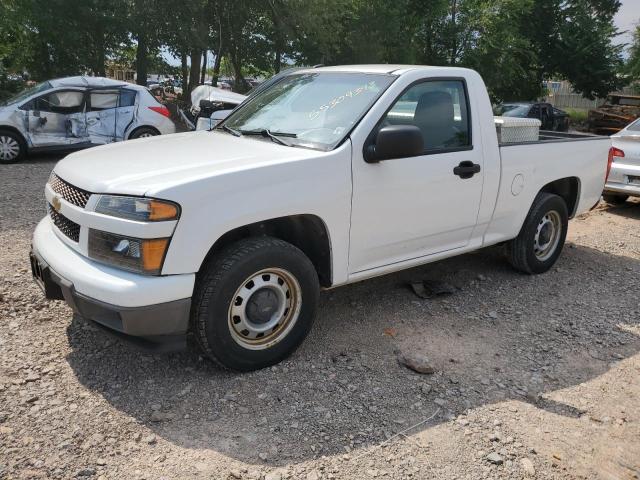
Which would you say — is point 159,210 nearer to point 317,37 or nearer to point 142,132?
point 142,132

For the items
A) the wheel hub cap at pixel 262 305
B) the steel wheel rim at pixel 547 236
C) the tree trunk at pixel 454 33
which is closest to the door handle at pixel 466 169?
the steel wheel rim at pixel 547 236

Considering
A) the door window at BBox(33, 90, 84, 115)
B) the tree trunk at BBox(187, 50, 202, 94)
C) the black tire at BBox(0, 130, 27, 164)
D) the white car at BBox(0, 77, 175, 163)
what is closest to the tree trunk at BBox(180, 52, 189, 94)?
the tree trunk at BBox(187, 50, 202, 94)

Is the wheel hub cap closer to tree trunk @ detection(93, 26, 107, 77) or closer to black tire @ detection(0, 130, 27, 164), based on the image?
black tire @ detection(0, 130, 27, 164)

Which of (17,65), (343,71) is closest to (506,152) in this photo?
(343,71)

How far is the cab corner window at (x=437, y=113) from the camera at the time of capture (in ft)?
13.8

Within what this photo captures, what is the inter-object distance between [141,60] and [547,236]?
51.2 ft

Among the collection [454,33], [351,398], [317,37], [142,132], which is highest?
[454,33]

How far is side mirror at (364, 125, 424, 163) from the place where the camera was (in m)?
3.65

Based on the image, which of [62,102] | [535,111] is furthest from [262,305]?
[535,111]

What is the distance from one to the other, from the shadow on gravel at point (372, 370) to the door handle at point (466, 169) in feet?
3.78

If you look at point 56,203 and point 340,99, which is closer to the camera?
point 56,203

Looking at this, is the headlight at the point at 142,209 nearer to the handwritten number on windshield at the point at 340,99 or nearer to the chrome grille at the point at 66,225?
the chrome grille at the point at 66,225

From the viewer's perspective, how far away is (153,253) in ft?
10.0

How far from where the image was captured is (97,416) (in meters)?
3.14
